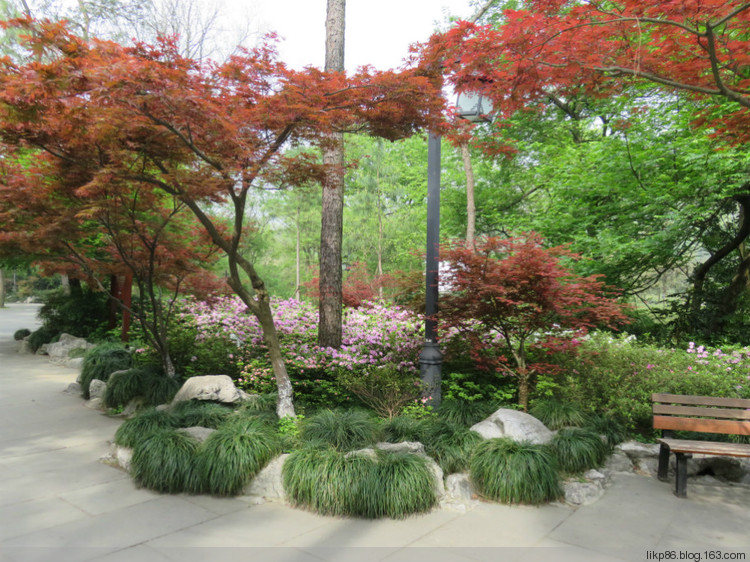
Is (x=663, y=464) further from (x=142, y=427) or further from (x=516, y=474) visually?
(x=142, y=427)

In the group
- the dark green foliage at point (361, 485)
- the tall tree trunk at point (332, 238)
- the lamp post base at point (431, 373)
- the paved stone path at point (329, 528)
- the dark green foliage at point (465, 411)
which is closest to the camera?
the paved stone path at point (329, 528)

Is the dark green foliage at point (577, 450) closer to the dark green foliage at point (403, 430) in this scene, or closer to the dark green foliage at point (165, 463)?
the dark green foliage at point (403, 430)

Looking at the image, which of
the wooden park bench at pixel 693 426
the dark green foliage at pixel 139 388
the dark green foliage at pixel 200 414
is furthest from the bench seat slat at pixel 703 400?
the dark green foliage at pixel 139 388

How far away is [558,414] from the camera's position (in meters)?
4.94

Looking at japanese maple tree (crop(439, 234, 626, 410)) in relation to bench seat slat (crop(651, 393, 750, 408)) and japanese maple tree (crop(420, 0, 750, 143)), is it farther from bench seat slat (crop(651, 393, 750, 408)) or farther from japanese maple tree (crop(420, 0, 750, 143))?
japanese maple tree (crop(420, 0, 750, 143))

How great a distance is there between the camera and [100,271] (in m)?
9.02

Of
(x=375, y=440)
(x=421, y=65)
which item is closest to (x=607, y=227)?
(x=421, y=65)

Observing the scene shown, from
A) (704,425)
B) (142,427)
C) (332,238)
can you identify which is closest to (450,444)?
(704,425)

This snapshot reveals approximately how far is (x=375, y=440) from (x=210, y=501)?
4.62ft

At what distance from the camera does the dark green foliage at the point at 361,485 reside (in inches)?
132

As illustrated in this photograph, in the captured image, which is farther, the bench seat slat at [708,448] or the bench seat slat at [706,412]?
the bench seat slat at [706,412]

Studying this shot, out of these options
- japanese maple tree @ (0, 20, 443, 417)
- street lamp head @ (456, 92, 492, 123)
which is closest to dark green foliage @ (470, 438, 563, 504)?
japanese maple tree @ (0, 20, 443, 417)

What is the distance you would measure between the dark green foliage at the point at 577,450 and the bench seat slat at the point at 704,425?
1.73 ft

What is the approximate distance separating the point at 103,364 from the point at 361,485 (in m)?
5.52
